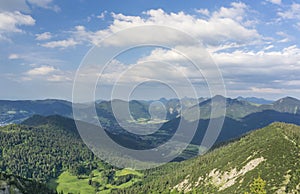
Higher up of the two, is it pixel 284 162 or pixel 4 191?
pixel 284 162

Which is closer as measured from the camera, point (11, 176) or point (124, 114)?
point (124, 114)

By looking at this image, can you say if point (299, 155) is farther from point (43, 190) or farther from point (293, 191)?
point (43, 190)

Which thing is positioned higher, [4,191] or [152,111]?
[152,111]

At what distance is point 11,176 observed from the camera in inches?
5650

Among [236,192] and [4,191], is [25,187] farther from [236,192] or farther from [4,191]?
[236,192]

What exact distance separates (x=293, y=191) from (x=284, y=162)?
40.0 metres

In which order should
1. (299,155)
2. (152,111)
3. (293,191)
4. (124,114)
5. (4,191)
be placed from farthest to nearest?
(299,155) < (293,191) < (152,111) < (4,191) < (124,114)

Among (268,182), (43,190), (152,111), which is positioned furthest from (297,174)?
(43,190)

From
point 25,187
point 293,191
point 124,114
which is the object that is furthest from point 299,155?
point 25,187

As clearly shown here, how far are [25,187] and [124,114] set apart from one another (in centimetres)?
8384

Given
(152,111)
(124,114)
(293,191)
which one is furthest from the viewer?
(293,191)

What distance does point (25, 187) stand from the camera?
149 m

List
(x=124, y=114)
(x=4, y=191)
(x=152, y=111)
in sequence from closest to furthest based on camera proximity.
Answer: (x=124, y=114) → (x=4, y=191) → (x=152, y=111)

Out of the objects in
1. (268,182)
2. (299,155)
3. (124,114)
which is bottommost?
(268,182)
